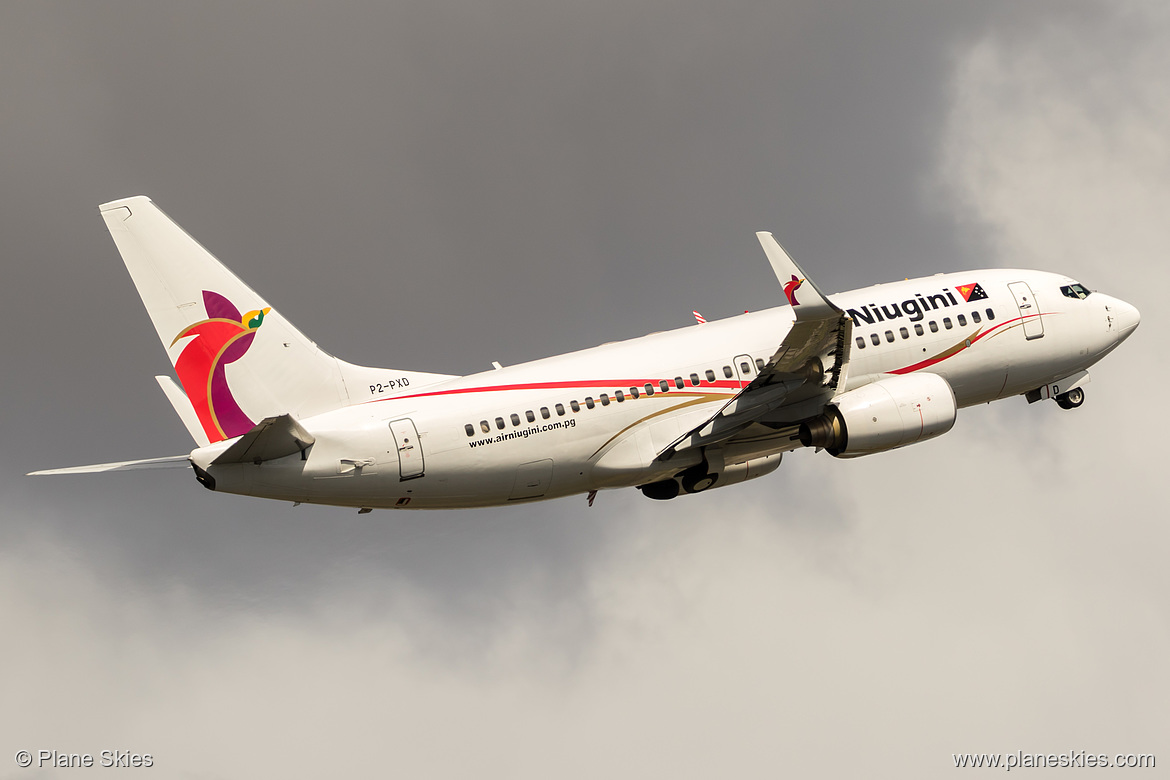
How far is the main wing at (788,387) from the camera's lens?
39.3m

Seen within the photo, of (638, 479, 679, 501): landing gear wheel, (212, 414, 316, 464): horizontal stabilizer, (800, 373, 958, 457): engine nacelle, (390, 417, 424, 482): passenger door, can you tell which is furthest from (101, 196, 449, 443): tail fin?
(800, 373, 958, 457): engine nacelle

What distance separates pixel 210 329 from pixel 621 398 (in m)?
11.9

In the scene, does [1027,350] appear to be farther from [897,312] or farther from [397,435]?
[397,435]

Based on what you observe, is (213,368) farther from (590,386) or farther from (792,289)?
(792,289)

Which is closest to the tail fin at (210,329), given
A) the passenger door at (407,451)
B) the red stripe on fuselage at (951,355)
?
the passenger door at (407,451)

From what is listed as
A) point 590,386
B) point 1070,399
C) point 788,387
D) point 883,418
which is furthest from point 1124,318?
point 590,386

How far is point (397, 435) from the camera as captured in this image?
3891 centimetres

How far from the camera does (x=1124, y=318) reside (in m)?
50.6

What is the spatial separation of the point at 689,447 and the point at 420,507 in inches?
323

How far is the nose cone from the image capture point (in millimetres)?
50344

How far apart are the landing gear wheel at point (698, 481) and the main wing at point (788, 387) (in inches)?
87.1

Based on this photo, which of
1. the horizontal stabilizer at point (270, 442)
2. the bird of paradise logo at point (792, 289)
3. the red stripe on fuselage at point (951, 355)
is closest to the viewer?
the horizontal stabilizer at point (270, 442)

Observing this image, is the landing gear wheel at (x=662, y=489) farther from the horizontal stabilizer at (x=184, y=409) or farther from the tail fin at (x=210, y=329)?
the horizontal stabilizer at (x=184, y=409)

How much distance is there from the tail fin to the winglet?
43.7 feet
